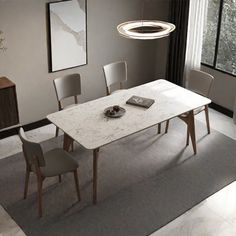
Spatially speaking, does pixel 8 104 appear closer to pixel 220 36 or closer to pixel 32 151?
pixel 32 151

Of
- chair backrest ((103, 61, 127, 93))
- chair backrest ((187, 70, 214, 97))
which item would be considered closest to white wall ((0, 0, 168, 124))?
chair backrest ((103, 61, 127, 93))

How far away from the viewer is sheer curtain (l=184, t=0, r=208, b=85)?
6262 mm

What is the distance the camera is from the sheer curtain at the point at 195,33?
6.26m

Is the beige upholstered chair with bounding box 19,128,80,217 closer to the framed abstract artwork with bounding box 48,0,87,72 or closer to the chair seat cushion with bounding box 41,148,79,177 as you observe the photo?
the chair seat cushion with bounding box 41,148,79,177

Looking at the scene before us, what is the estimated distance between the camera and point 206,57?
21.9 ft

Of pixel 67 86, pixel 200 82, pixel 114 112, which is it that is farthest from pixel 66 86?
pixel 200 82

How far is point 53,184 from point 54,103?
1.54 metres

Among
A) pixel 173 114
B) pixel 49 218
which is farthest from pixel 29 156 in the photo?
pixel 173 114

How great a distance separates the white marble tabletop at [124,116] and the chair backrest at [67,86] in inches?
20.1

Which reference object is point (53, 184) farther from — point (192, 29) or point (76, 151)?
point (192, 29)

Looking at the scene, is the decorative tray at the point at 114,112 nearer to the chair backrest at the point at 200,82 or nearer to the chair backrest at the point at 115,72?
the chair backrest at the point at 115,72

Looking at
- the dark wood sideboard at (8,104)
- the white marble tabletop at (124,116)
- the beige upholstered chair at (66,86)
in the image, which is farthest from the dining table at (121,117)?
the dark wood sideboard at (8,104)

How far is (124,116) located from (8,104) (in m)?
1.45

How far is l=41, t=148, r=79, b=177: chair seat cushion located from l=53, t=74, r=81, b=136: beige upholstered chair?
0.90m
